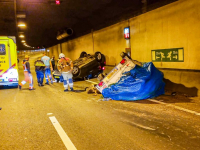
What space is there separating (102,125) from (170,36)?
5874 mm

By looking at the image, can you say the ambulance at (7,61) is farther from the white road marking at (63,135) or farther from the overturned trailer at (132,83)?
the white road marking at (63,135)

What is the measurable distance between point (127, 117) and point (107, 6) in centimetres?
932

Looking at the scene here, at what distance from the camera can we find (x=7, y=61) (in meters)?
10.3

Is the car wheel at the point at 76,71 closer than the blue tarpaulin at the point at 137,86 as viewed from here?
No

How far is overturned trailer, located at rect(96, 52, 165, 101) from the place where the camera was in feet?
22.6

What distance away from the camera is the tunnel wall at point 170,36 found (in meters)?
7.57

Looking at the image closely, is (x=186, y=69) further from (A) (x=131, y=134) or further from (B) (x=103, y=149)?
(B) (x=103, y=149)

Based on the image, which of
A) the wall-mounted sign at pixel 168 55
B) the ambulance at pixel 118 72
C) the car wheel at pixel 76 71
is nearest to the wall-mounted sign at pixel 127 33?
the wall-mounted sign at pixel 168 55

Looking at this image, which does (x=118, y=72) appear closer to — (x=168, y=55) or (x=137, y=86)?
(x=137, y=86)

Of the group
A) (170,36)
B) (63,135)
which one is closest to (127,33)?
(170,36)

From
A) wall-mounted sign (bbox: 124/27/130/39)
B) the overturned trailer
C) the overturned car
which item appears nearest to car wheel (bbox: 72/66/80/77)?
the overturned car

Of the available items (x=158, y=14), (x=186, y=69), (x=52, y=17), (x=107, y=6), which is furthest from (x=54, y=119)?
(x=52, y=17)

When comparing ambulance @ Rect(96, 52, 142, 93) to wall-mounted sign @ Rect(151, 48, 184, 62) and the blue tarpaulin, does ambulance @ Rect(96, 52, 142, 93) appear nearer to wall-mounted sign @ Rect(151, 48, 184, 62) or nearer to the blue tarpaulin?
the blue tarpaulin

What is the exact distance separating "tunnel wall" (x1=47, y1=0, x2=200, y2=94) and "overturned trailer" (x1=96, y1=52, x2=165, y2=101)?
46.2 inches
